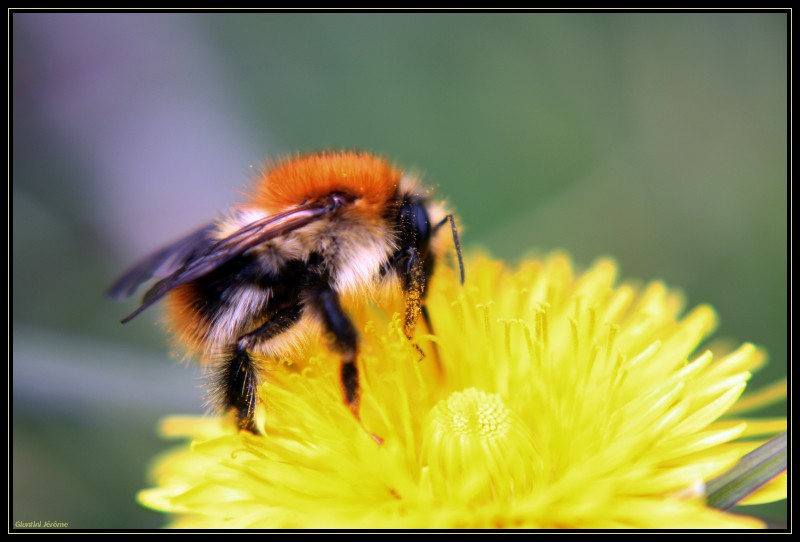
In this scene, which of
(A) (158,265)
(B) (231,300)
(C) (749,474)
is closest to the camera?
(C) (749,474)

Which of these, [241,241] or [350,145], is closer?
[241,241]

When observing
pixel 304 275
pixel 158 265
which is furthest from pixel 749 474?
pixel 158 265

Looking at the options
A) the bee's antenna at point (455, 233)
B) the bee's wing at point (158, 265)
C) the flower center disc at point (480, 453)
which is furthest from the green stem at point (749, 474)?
the bee's wing at point (158, 265)

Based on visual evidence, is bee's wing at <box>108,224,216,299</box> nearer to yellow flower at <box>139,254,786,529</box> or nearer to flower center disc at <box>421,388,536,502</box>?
yellow flower at <box>139,254,786,529</box>

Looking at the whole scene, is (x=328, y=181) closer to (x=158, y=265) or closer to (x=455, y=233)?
(x=455, y=233)

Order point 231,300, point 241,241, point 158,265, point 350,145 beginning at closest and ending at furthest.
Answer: point 241,241
point 231,300
point 158,265
point 350,145

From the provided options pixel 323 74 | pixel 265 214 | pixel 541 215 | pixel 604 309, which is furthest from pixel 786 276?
pixel 323 74
